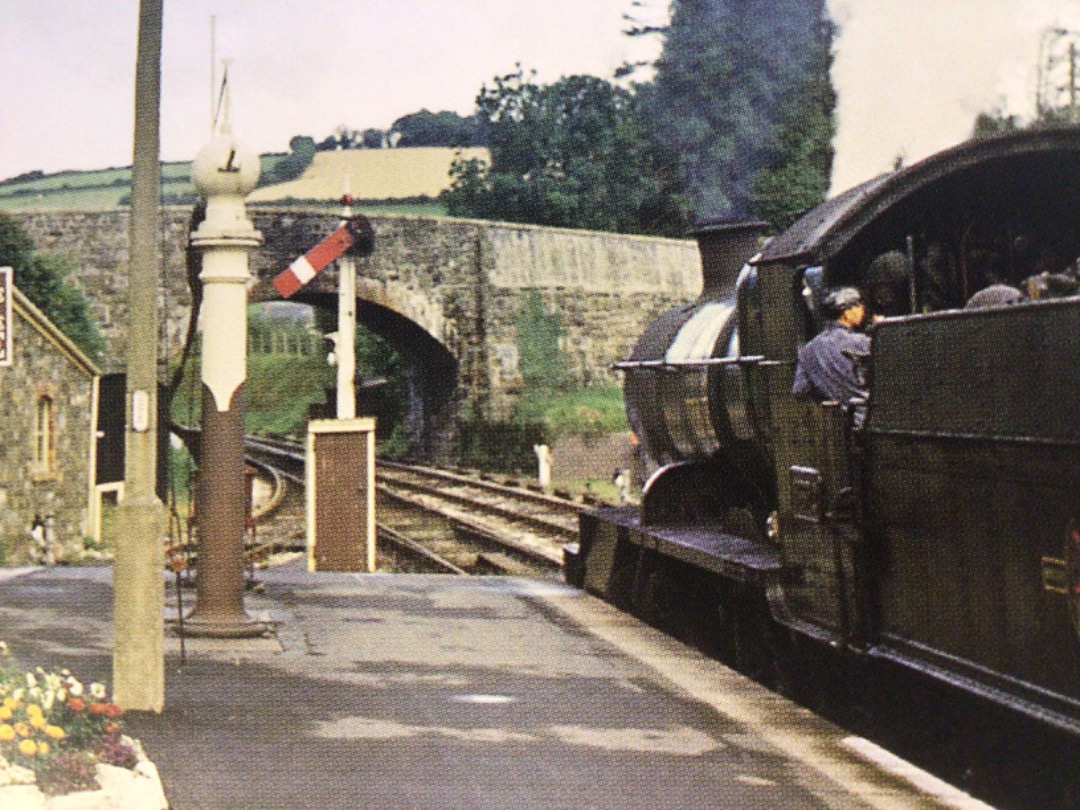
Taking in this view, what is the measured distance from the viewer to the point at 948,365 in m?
5.68

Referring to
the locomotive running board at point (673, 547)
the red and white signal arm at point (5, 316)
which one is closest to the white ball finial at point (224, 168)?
the red and white signal arm at point (5, 316)

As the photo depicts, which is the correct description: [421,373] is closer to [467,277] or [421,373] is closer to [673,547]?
[467,277]

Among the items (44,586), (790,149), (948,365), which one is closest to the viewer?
(948,365)

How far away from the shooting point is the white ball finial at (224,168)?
9.12 metres

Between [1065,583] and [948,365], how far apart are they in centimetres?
109

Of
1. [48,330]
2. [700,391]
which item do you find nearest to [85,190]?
[48,330]

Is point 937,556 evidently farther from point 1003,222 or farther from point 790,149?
point 790,149

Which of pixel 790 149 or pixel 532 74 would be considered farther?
pixel 532 74

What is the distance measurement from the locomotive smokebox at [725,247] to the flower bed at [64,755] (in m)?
6.82

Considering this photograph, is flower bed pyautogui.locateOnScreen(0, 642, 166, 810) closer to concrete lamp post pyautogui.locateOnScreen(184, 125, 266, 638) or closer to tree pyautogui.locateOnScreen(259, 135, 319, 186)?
concrete lamp post pyautogui.locateOnScreen(184, 125, 266, 638)

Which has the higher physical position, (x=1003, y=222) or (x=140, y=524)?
(x=1003, y=222)

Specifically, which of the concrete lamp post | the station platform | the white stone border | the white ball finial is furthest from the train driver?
the white ball finial

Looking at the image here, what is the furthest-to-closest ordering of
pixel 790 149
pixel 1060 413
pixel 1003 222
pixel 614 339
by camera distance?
1. pixel 614 339
2. pixel 790 149
3. pixel 1003 222
4. pixel 1060 413

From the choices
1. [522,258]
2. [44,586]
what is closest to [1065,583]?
[44,586]
